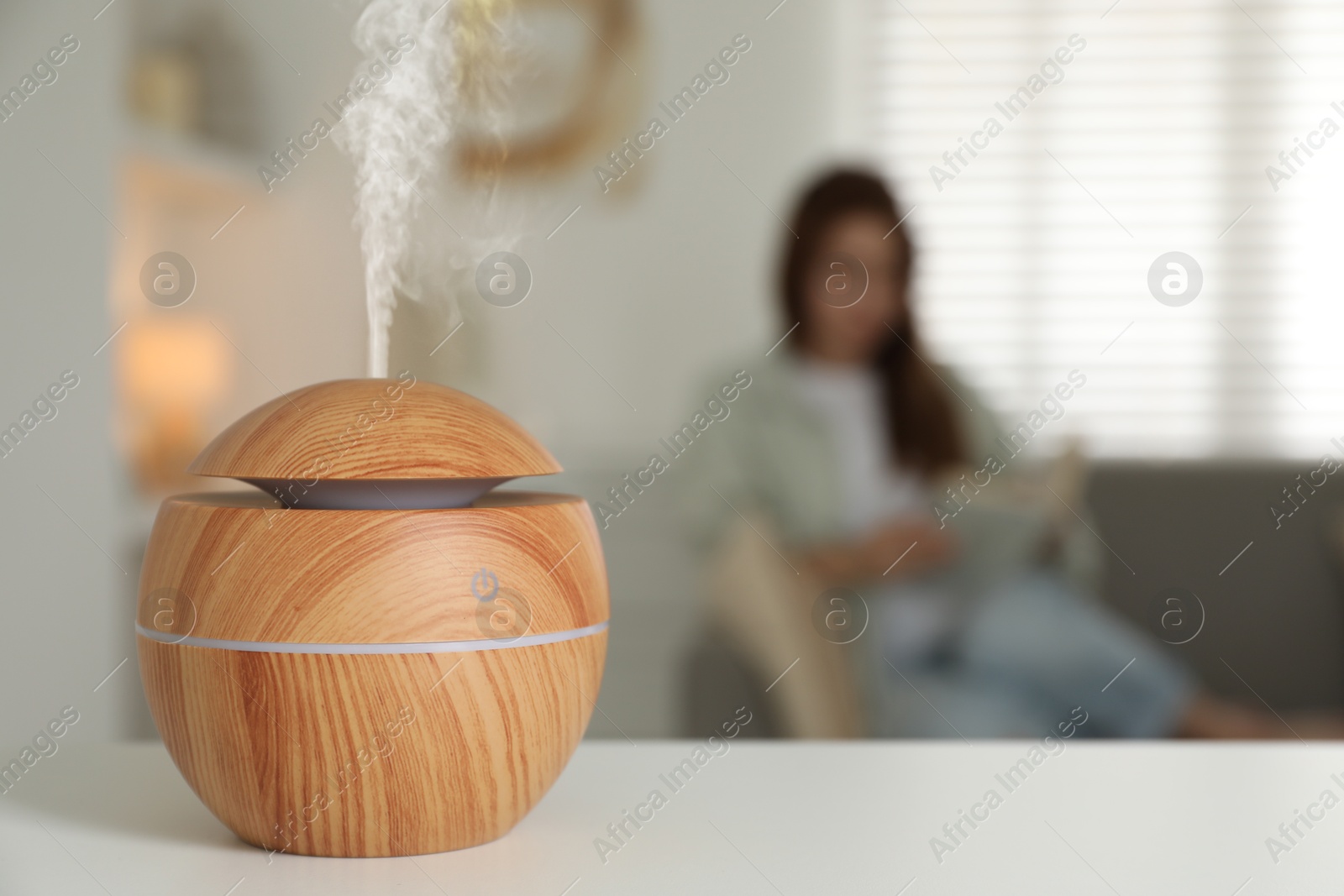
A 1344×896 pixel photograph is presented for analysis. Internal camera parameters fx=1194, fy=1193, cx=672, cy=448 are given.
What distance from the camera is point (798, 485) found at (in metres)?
2.13

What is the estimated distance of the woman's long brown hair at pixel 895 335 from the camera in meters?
2.10

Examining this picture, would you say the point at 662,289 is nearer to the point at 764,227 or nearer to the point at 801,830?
the point at 764,227

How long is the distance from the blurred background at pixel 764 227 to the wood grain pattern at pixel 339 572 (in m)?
1.77

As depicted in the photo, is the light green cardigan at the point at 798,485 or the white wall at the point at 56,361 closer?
the white wall at the point at 56,361

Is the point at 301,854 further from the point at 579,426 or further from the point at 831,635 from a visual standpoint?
the point at 579,426

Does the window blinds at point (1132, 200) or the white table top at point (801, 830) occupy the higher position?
the window blinds at point (1132, 200)

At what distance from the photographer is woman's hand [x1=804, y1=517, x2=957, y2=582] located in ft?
6.89

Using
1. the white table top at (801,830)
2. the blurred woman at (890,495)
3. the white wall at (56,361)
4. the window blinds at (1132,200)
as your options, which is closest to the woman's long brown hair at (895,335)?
the blurred woman at (890,495)

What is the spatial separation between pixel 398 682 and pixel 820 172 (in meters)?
1.95

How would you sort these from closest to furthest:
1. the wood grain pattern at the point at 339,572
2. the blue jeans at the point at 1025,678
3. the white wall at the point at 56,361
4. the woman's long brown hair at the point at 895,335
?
1. the wood grain pattern at the point at 339,572
2. the white wall at the point at 56,361
3. the blue jeans at the point at 1025,678
4. the woman's long brown hair at the point at 895,335

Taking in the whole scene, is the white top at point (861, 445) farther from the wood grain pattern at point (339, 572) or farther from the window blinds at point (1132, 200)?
the wood grain pattern at point (339, 572)

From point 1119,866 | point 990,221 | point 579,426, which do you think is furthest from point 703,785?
point 990,221

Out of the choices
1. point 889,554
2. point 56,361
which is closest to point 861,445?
point 889,554

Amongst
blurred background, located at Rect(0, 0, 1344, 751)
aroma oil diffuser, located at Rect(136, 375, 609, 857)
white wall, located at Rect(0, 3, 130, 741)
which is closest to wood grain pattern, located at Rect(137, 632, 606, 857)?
aroma oil diffuser, located at Rect(136, 375, 609, 857)
